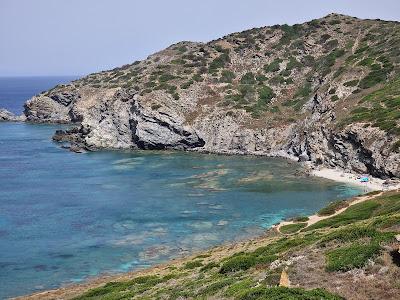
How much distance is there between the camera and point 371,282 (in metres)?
20.3

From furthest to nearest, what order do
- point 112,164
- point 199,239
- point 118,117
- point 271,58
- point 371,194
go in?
point 271,58, point 118,117, point 112,164, point 371,194, point 199,239

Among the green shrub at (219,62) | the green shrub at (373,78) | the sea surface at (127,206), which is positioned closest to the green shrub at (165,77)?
the green shrub at (219,62)

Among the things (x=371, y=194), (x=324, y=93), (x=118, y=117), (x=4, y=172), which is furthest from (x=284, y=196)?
(x=118, y=117)

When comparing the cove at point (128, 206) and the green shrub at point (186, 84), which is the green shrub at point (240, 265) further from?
the green shrub at point (186, 84)

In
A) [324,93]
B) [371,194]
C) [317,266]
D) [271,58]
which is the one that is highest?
[271,58]

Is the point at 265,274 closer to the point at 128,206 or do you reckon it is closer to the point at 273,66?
the point at 128,206

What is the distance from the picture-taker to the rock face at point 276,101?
316 ft

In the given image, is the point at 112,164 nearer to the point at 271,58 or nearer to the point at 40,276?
the point at 40,276

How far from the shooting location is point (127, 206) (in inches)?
2982

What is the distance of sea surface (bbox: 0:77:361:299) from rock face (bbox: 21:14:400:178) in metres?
8.30

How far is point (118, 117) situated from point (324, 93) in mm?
54260

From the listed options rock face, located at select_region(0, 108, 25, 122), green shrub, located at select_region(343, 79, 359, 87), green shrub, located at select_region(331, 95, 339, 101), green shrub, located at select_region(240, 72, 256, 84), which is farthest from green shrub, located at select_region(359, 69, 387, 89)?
rock face, located at select_region(0, 108, 25, 122)

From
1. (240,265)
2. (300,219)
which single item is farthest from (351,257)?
(300,219)

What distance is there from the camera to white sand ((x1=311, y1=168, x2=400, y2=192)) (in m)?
76.7
